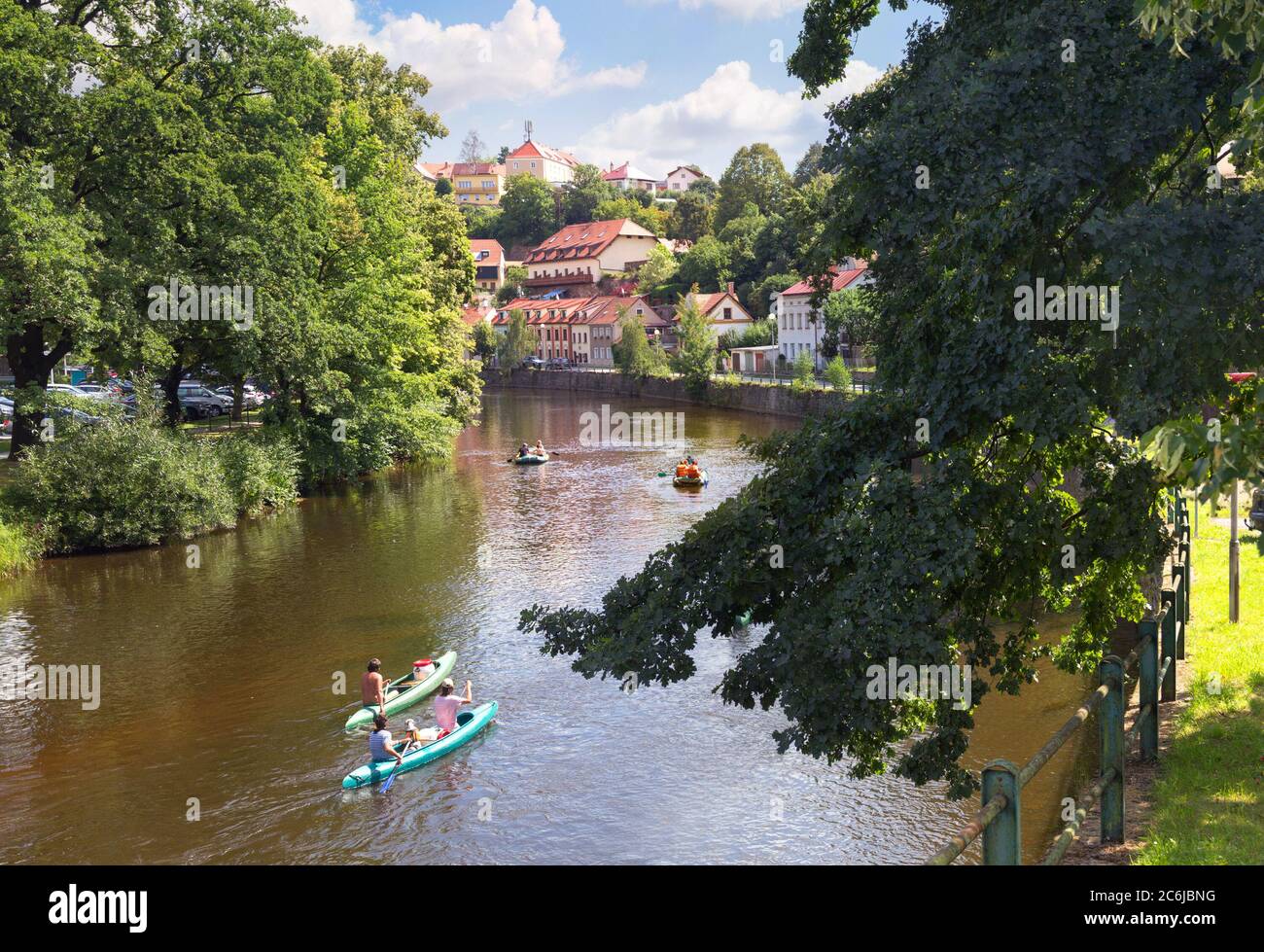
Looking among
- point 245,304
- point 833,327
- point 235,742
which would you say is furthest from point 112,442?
point 833,327

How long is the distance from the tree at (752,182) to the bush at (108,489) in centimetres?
9968

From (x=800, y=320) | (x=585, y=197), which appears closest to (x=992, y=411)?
(x=800, y=320)

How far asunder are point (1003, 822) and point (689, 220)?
13871cm

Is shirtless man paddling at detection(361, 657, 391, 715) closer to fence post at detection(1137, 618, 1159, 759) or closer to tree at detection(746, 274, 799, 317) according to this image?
fence post at detection(1137, 618, 1159, 759)

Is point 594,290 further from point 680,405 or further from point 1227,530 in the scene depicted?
point 1227,530

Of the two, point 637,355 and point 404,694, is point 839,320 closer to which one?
point 637,355

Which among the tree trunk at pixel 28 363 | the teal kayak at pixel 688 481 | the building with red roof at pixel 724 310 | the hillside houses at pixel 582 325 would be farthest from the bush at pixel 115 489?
the hillside houses at pixel 582 325

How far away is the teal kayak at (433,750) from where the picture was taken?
1606 cm

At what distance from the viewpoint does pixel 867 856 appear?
1355cm

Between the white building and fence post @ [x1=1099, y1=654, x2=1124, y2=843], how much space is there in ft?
242

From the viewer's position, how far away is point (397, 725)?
61.3ft

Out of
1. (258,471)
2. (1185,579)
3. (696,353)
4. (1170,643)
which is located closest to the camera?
(1170,643)

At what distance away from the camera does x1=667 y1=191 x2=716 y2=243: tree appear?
451ft

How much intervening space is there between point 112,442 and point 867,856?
25.2 m
